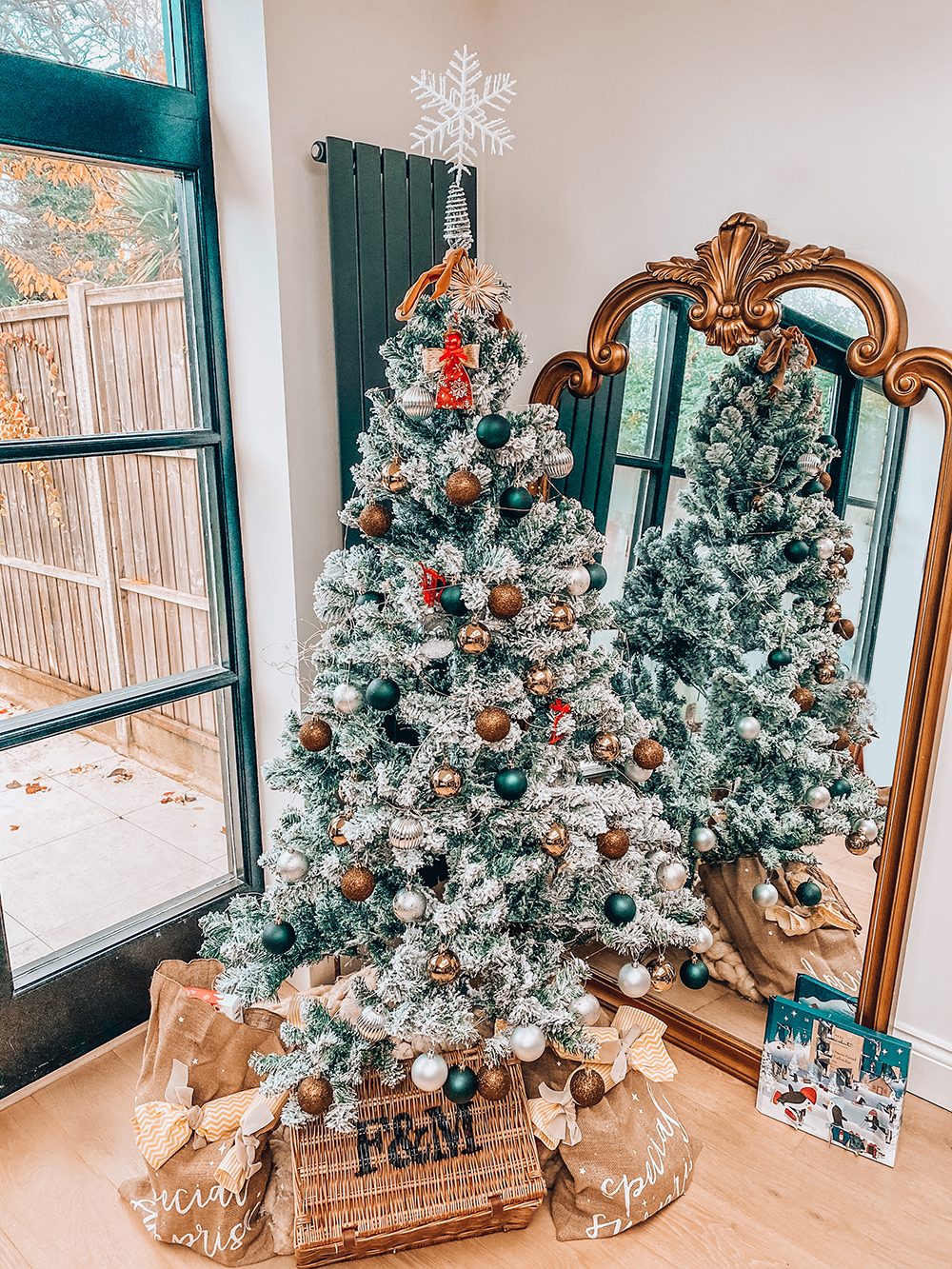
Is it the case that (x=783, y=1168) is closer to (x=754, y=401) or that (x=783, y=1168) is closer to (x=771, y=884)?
(x=771, y=884)

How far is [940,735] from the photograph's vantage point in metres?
1.80

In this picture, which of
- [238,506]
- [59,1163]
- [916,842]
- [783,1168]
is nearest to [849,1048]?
[783,1168]

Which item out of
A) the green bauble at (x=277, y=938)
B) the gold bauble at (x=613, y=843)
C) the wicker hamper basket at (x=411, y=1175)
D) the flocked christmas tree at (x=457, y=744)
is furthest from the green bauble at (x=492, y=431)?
the wicker hamper basket at (x=411, y=1175)

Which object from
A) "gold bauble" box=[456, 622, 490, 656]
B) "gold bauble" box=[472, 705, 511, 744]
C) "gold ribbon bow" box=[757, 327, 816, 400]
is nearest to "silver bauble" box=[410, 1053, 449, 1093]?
"gold bauble" box=[472, 705, 511, 744]

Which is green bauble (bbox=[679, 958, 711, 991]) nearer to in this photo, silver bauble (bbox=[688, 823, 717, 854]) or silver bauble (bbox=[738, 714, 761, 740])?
silver bauble (bbox=[688, 823, 717, 854])

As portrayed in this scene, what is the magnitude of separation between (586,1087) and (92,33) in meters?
2.19

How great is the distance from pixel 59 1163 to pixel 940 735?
1957 millimetres

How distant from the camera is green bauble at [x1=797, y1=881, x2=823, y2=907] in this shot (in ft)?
6.41

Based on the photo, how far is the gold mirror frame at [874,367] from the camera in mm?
1665

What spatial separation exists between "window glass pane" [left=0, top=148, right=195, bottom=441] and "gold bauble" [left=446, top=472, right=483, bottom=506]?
0.81 metres

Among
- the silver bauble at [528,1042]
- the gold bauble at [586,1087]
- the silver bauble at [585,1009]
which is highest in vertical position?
the silver bauble at [585,1009]

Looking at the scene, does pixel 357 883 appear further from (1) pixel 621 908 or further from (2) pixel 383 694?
(1) pixel 621 908

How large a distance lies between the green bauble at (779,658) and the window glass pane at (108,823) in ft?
4.24

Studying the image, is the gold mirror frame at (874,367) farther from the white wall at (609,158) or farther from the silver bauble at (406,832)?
the silver bauble at (406,832)
